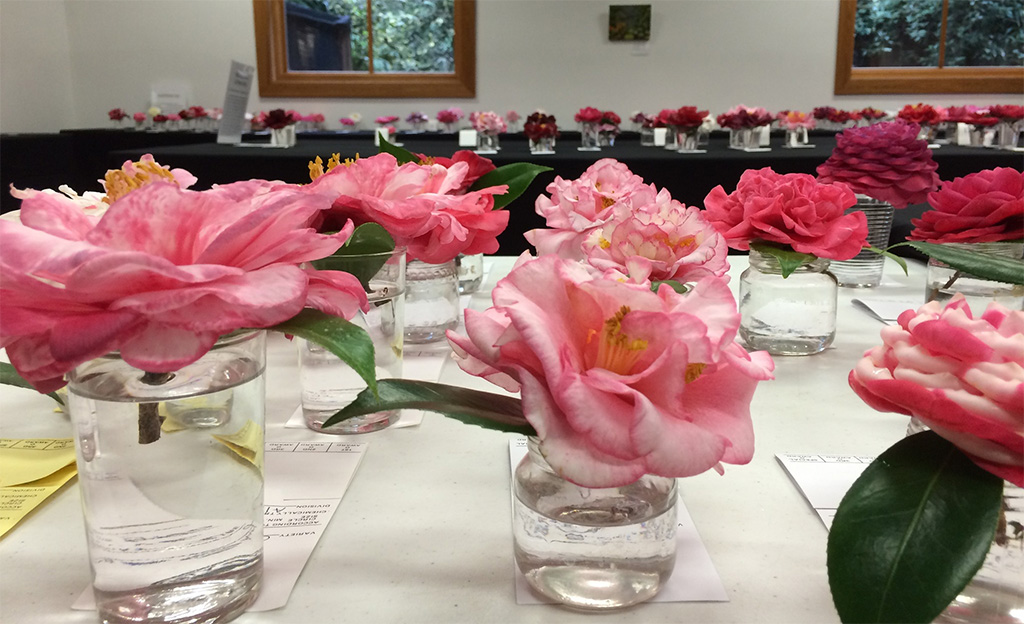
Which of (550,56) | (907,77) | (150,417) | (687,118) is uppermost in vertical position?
(550,56)

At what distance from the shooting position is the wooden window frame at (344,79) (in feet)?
17.6

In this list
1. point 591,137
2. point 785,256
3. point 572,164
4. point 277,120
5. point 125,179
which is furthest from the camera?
point 591,137

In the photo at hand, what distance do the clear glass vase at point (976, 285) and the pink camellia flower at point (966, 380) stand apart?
0.56 meters

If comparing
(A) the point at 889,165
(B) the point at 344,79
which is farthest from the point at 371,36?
(A) the point at 889,165

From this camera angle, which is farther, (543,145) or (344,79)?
(344,79)

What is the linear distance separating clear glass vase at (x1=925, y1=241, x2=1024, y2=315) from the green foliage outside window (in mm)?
5160

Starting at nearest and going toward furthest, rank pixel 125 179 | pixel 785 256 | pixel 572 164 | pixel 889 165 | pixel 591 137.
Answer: pixel 125 179 → pixel 785 256 → pixel 889 165 → pixel 572 164 → pixel 591 137

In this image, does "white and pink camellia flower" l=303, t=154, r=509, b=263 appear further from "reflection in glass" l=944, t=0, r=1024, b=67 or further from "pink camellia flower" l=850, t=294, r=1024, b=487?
"reflection in glass" l=944, t=0, r=1024, b=67

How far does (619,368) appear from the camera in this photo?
15.1 inches

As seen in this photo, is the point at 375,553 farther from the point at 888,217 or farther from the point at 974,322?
the point at 888,217

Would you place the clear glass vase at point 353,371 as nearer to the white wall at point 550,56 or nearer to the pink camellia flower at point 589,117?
the pink camellia flower at point 589,117

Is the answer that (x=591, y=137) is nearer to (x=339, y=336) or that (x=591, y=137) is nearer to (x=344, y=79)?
(x=344, y=79)

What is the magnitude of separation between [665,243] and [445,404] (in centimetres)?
43

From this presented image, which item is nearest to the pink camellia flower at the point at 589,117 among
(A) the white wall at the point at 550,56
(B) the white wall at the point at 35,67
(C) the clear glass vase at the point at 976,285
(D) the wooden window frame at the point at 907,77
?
(A) the white wall at the point at 550,56
